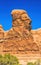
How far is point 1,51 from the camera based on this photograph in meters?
95.3

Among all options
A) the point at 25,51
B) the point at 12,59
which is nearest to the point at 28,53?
the point at 25,51

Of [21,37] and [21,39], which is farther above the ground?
[21,37]

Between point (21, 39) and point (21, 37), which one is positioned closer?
Result: point (21, 37)

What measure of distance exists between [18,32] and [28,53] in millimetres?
4916

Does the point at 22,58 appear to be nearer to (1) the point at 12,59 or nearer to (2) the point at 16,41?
(2) the point at 16,41

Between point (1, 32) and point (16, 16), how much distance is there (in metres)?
11.2

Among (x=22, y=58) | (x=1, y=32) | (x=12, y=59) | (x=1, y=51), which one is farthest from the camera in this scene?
(x=1, y=32)

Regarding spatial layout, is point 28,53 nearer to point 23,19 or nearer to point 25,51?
point 25,51

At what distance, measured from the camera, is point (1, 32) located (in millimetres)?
104500

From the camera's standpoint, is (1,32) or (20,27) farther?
(1,32)

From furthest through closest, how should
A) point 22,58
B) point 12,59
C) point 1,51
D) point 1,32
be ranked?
point 1,32 → point 1,51 → point 22,58 → point 12,59

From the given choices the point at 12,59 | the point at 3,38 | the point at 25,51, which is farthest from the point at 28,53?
the point at 12,59

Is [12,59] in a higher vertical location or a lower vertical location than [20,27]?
lower

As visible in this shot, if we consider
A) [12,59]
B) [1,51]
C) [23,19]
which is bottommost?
[12,59]
